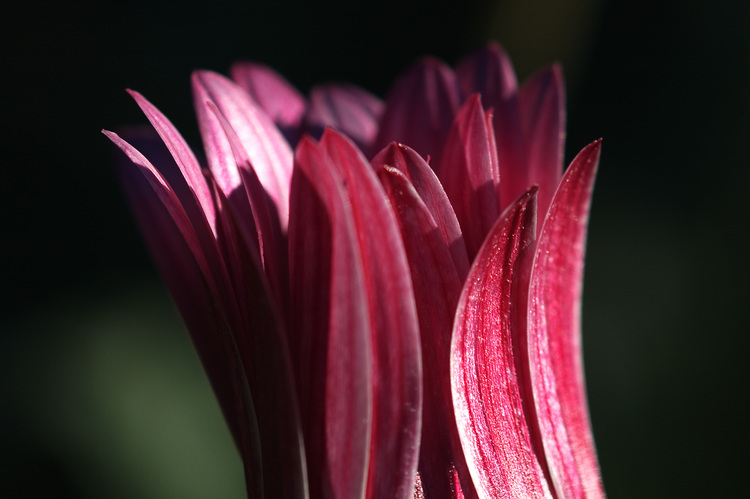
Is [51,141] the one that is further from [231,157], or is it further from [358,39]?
[231,157]

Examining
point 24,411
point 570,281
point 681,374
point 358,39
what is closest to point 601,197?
point 681,374

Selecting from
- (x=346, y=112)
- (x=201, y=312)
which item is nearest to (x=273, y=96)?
(x=346, y=112)

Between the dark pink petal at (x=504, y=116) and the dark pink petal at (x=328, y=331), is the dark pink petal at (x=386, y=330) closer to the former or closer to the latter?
the dark pink petal at (x=328, y=331)

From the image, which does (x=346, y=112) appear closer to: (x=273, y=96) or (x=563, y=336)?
(x=273, y=96)

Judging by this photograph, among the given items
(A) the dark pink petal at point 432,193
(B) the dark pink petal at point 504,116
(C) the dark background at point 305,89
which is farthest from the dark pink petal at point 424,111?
(C) the dark background at point 305,89

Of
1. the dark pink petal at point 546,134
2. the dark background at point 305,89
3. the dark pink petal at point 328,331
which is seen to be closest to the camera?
the dark pink petal at point 328,331

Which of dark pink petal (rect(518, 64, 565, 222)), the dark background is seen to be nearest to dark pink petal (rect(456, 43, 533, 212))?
dark pink petal (rect(518, 64, 565, 222))

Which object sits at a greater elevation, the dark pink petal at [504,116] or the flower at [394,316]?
the dark pink petal at [504,116]
